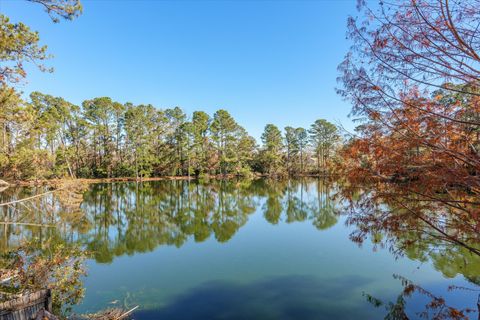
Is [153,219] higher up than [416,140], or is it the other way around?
[416,140]

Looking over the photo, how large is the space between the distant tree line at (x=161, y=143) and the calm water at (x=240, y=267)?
19.8m

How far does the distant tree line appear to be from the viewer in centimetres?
2934

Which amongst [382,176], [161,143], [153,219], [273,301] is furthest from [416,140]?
[161,143]

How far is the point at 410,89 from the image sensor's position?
10.7 ft

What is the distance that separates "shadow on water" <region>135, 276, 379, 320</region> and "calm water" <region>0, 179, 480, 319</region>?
2cm

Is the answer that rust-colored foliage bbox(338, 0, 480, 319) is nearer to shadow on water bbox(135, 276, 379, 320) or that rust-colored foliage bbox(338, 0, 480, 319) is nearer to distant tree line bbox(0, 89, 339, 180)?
shadow on water bbox(135, 276, 379, 320)

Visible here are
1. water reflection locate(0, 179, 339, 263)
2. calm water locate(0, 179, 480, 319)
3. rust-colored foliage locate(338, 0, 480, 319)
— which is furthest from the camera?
water reflection locate(0, 179, 339, 263)

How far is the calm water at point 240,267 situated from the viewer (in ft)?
15.5

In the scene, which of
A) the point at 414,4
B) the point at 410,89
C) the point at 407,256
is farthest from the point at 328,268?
the point at 414,4

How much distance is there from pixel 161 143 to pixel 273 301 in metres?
31.7

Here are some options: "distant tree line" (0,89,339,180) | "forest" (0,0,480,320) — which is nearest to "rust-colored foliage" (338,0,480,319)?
"forest" (0,0,480,320)

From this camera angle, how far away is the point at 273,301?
16.0 feet

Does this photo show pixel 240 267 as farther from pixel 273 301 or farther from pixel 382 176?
pixel 382 176

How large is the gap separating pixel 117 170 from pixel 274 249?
92.9 ft
